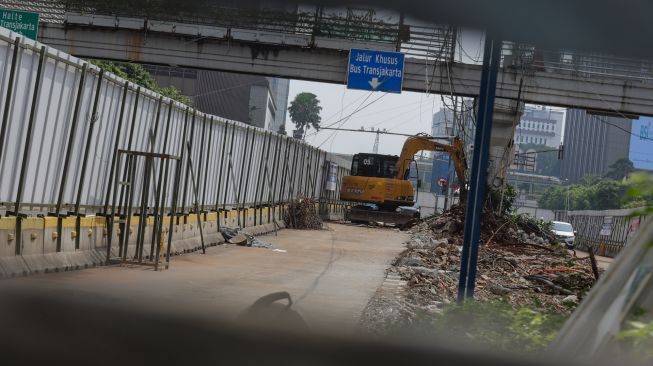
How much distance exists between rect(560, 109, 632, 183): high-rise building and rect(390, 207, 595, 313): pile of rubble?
1494 millimetres

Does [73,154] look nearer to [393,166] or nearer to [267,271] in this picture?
[267,271]

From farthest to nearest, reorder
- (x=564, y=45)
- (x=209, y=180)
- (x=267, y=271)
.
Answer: (x=209, y=180), (x=267, y=271), (x=564, y=45)

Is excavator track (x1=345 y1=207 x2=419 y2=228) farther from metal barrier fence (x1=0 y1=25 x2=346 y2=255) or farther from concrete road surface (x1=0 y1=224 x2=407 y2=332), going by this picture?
metal barrier fence (x1=0 y1=25 x2=346 y2=255)

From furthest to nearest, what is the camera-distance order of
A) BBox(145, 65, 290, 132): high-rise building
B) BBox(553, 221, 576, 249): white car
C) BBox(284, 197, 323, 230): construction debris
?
→ BBox(145, 65, 290, 132): high-rise building < BBox(553, 221, 576, 249): white car < BBox(284, 197, 323, 230): construction debris

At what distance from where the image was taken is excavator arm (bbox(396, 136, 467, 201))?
78.9ft

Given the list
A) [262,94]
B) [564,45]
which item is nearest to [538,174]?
[564,45]

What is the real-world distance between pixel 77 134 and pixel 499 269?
6.44 m

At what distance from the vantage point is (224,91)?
60.6 metres

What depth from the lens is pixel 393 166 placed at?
1329 inches

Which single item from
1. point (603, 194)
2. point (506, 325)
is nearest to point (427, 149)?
point (603, 194)

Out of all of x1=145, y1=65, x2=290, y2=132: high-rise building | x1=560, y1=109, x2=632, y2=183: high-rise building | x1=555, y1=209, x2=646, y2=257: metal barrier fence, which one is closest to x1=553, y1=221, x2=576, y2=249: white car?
x1=555, y1=209, x2=646, y2=257: metal barrier fence

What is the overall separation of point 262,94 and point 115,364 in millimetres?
68506

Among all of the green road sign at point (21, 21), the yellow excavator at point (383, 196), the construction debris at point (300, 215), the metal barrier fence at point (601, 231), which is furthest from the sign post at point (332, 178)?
the green road sign at point (21, 21)

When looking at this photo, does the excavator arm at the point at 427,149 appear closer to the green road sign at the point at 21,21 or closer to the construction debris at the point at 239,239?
the construction debris at the point at 239,239
